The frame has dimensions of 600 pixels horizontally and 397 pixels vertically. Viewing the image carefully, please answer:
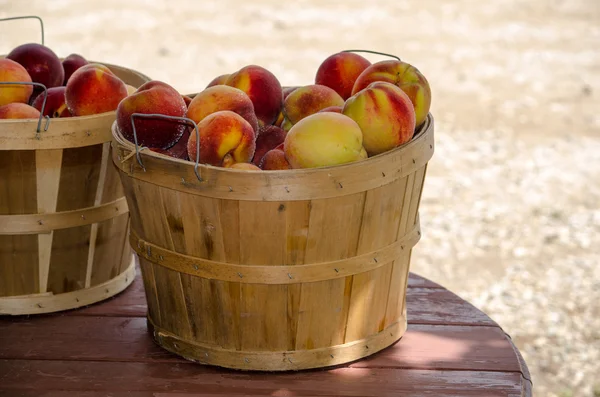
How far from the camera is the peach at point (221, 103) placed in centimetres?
184

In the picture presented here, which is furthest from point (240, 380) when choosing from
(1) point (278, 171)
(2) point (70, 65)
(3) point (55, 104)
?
(2) point (70, 65)

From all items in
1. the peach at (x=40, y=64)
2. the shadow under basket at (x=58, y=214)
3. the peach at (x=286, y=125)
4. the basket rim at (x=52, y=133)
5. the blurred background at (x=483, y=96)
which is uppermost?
the peach at (x=40, y=64)

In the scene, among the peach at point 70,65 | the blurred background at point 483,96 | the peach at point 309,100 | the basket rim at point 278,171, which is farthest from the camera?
the blurred background at point 483,96

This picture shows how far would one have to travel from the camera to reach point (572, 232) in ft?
15.6

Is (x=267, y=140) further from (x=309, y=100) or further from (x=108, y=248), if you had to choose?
(x=108, y=248)

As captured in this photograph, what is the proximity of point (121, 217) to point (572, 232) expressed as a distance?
3352mm

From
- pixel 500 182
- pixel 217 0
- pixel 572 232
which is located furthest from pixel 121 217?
pixel 217 0

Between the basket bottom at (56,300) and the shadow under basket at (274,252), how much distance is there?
30 cm

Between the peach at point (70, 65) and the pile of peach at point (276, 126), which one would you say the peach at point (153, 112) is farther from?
the peach at point (70, 65)

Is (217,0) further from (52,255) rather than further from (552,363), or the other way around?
(52,255)

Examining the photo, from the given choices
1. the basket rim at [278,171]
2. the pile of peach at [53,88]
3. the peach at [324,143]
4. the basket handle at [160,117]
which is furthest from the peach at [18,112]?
the peach at [324,143]

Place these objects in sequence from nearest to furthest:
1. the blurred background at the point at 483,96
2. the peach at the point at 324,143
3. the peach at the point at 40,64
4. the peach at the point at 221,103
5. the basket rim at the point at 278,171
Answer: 1. the basket rim at the point at 278,171
2. the peach at the point at 324,143
3. the peach at the point at 221,103
4. the peach at the point at 40,64
5. the blurred background at the point at 483,96

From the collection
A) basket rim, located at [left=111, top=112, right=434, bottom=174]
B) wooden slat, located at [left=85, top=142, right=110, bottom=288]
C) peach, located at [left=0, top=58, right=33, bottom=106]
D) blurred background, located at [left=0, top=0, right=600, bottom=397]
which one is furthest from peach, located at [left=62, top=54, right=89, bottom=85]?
blurred background, located at [left=0, top=0, right=600, bottom=397]

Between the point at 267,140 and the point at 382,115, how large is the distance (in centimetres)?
32
